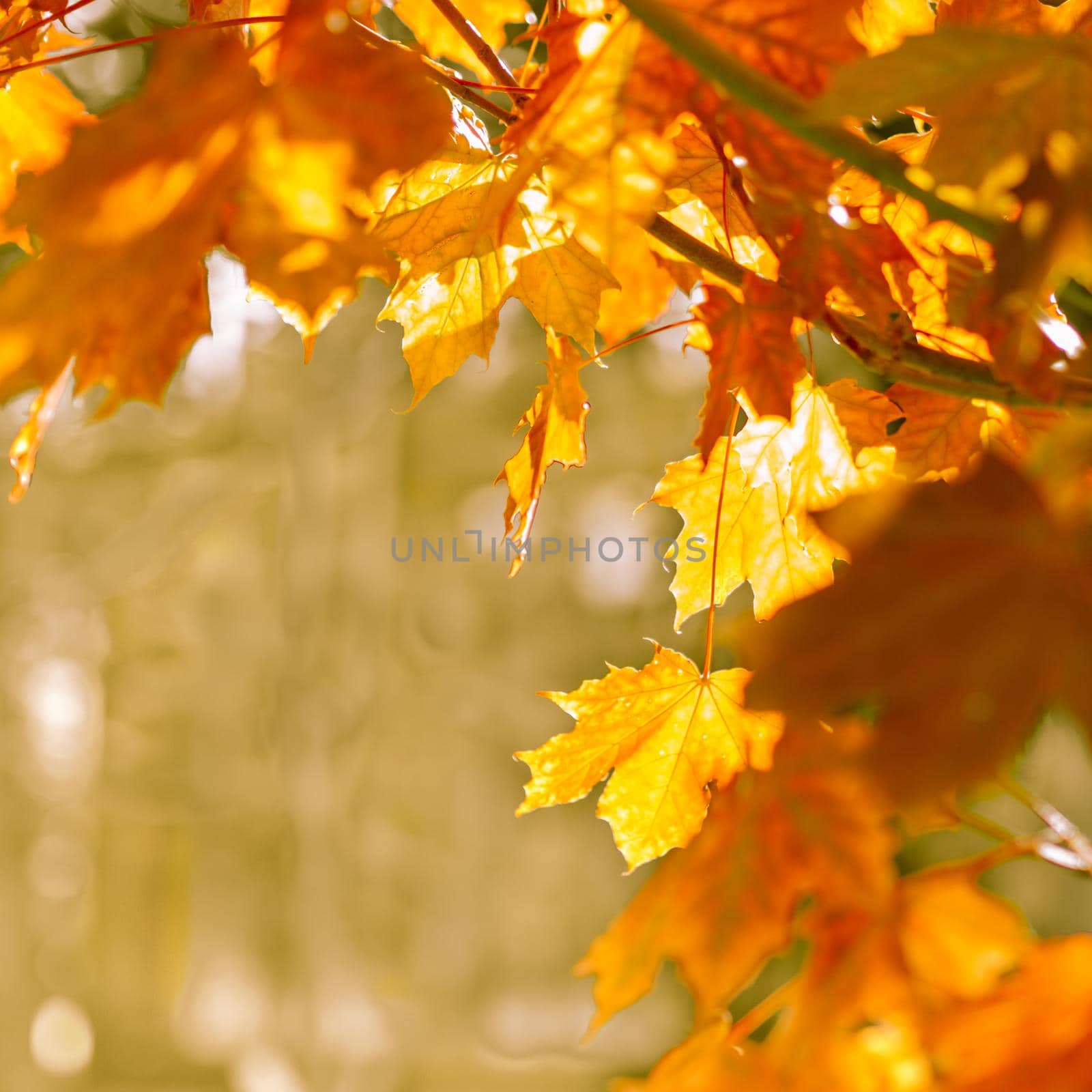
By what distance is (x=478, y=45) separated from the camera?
0.40 m

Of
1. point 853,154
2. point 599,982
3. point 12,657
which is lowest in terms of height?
point 12,657

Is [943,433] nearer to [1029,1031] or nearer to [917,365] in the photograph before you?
[917,365]

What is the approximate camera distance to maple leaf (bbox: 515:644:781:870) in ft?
1.48

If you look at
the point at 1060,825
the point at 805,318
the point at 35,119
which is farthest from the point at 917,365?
the point at 35,119

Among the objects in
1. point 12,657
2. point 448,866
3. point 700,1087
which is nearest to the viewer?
point 700,1087

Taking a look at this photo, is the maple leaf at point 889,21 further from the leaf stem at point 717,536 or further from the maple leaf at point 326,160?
the maple leaf at point 326,160

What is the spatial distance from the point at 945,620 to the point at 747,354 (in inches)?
7.1

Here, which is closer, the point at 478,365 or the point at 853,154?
the point at 853,154

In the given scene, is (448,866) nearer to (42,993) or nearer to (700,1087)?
(42,993)

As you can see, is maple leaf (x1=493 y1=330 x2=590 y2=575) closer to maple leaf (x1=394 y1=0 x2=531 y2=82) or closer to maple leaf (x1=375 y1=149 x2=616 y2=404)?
maple leaf (x1=375 y1=149 x2=616 y2=404)

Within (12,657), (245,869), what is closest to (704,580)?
(245,869)

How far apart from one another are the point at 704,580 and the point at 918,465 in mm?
128

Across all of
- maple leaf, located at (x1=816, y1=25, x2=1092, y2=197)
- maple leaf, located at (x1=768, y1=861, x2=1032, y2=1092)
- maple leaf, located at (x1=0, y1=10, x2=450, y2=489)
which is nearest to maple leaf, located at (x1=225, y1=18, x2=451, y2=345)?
maple leaf, located at (x1=0, y1=10, x2=450, y2=489)

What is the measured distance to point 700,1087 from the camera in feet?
0.76
